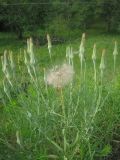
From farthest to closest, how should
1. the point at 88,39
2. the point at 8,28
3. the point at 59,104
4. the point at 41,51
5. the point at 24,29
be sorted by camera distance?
the point at 8,28 → the point at 24,29 → the point at 88,39 → the point at 41,51 → the point at 59,104

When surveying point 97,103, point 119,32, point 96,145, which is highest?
point 97,103

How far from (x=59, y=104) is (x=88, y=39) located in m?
23.2

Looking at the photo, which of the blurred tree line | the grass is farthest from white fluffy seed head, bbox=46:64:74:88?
the blurred tree line

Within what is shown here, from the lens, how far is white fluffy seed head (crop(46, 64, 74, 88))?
14.3 feet

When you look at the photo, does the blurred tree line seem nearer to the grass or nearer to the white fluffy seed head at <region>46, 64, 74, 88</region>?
the grass

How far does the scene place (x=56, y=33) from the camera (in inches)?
1120

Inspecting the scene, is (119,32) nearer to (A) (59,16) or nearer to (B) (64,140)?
(A) (59,16)

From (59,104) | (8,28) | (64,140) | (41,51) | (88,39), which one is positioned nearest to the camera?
(64,140)

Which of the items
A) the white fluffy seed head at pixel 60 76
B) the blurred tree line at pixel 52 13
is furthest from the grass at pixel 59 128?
the blurred tree line at pixel 52 13

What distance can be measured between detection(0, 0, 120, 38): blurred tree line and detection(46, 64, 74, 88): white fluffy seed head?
24.6 meters

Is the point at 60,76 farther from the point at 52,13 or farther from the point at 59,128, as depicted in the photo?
the point at 52,13

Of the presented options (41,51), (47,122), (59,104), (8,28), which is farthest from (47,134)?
(8,28)

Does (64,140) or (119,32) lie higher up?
(64,140)

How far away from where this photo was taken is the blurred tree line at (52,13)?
1163 inches
